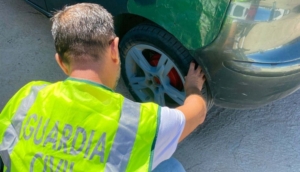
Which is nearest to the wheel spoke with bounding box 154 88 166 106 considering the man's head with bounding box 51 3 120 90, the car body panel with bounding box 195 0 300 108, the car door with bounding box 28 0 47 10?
the car body panel with bounding box 195 0 300 108

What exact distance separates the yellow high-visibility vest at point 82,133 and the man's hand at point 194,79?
2.16 ft

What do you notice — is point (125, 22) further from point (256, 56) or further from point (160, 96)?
point (256, 56)

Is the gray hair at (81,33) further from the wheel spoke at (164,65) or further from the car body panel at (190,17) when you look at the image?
the wheel spoke at (164,65)

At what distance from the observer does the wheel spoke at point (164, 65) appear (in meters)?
2.42

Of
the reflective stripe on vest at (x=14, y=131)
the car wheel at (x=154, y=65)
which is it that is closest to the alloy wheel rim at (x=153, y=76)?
the car wheel at (x=154, y=65)

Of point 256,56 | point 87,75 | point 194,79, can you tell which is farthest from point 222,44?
point 87,75

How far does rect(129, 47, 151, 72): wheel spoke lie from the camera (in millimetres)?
2608

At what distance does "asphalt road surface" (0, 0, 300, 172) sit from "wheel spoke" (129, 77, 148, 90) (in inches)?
10.8

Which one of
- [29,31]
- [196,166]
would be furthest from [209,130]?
[29,31]

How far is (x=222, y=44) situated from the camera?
2.05 m

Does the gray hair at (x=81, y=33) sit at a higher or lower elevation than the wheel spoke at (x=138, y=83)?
higher

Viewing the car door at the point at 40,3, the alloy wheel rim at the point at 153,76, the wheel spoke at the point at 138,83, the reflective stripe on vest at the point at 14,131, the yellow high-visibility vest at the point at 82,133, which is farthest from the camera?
the car door at the point at 40,3

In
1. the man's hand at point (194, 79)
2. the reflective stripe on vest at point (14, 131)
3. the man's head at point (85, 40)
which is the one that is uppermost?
the man's head at point (85, 40)

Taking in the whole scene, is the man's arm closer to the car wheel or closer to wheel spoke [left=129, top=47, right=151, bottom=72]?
the car wheel
